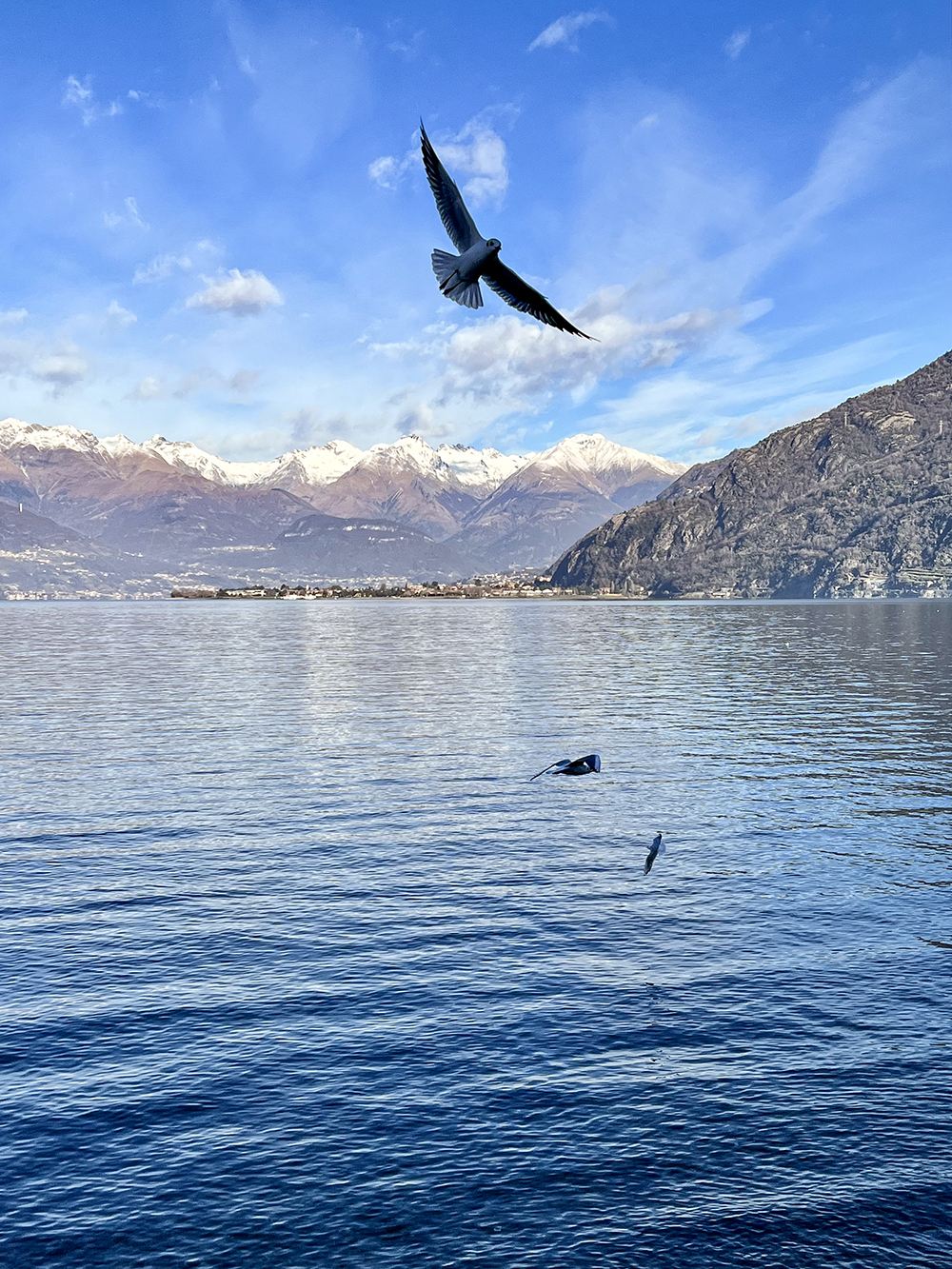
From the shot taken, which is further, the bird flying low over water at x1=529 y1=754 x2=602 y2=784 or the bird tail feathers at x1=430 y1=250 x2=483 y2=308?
the bird flying low over water at x1=529 y1=754 x2=602 y2=784

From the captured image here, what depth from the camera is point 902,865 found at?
37.8 metres

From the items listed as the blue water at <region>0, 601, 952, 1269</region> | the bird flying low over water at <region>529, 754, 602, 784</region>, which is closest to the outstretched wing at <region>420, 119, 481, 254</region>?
the bird flying low over water at <region>529, 754, 602, 784</region>

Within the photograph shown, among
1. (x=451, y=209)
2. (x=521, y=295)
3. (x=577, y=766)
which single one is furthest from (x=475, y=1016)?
(x=451, y=209)

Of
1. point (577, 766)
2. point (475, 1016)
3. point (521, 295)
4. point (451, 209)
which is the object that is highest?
point (451, 209)

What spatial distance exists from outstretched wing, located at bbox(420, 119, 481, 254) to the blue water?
16637 millimetres

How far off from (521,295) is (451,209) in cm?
227

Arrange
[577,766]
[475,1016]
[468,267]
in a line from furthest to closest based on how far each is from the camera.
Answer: [577,766], [475,1016], [468,267]

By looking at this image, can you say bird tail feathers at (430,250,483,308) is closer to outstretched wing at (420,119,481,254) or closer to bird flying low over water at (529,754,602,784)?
outstretched wing at (420,119,481,254)

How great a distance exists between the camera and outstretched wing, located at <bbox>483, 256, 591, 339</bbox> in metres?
19.0

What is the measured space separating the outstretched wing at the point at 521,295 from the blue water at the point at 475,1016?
14881mm

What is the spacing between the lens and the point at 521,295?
19.3 metres

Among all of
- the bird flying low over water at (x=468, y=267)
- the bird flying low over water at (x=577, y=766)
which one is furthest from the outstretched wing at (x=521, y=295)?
the bird flying low over water at (x=577, y=766)

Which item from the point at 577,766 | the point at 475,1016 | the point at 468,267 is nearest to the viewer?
the point at 468,267

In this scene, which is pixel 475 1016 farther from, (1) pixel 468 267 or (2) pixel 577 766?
(1) pixel 468 267
